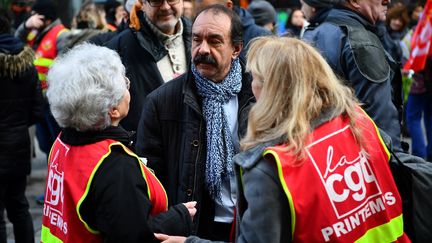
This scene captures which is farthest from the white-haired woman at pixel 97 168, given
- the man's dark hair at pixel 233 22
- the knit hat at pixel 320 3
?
the knit hat at pixel 320 3

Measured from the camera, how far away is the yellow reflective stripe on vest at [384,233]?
265cm

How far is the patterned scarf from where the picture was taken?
3.70 meters

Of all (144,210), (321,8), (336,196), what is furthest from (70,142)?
(321,8)

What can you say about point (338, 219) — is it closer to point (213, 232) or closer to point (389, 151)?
point (389, 151)

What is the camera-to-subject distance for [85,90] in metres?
2.92

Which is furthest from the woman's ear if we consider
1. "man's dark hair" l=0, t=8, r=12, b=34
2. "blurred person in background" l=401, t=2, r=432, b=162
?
"blurred person in background" l=401, t=2, r=432, b=162

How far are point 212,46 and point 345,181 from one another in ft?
4.76

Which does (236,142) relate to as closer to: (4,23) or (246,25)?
(246,25)

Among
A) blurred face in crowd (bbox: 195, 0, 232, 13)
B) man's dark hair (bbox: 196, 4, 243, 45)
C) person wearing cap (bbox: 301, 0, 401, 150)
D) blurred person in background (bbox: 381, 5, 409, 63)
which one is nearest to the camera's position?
man's dark hair (bbox: 196, 4, 243, 45)

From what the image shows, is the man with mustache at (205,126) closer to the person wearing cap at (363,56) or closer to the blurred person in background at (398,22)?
the person wearing cap at (363,56)

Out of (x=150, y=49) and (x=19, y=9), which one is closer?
(x=150, y=49)

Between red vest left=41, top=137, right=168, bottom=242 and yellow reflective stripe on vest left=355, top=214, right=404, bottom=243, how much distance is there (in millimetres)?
855

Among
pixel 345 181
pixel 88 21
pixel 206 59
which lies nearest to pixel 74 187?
pixel 345 181

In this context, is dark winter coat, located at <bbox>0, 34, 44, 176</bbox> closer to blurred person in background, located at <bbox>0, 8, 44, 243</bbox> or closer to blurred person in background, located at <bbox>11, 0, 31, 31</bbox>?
blurred person in background, located at <bbox>0, 8, 44, 243</bbox>
